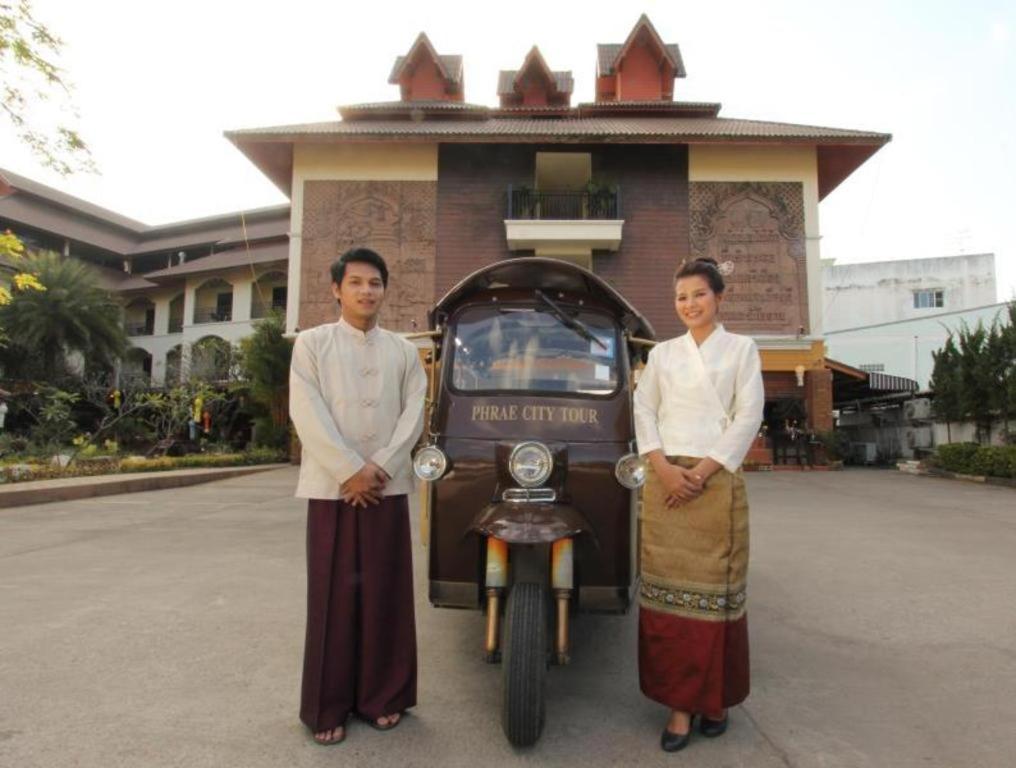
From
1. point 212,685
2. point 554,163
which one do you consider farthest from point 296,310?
point 212,685

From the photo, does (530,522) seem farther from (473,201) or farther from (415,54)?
(415,54)

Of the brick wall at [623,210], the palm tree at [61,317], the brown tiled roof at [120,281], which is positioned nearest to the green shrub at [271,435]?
the brick wall at [623,210]

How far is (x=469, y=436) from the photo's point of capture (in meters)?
Answer: 3.27

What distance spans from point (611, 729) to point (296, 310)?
16677 mm

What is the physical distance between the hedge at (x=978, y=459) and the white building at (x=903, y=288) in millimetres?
17082

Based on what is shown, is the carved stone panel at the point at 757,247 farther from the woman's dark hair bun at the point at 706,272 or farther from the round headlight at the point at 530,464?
the round headlight at the point at 530,464

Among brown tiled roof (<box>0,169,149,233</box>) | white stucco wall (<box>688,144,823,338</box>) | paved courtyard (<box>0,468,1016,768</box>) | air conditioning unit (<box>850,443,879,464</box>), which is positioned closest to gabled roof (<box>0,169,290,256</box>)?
brown tiled roof (<box>0,169,149,233</box>)

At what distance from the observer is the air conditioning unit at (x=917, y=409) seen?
20812 mm

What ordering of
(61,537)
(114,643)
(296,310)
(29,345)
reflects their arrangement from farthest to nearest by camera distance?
(29,345)
(296,310)
(61,537)
(114,643)

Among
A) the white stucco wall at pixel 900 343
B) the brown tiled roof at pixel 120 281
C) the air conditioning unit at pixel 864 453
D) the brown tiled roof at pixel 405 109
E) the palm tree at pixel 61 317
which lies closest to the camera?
the brown tiled roof at pixel 405 109

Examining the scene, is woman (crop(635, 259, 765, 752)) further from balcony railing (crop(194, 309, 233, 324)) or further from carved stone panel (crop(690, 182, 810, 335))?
balcony railing (crop(194, 309, 233, 324))

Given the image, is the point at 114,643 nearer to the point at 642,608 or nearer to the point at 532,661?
the point at 532,661

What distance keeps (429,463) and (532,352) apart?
33.3 inches

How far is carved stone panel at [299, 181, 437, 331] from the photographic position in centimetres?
1788
